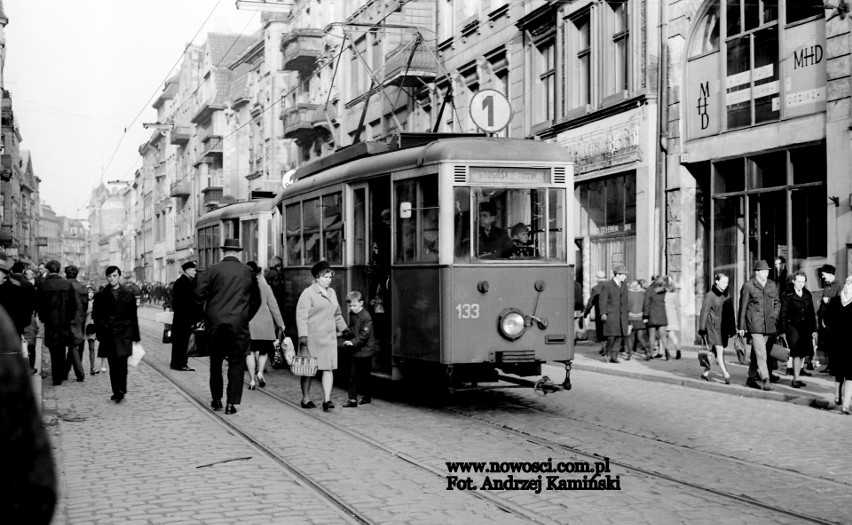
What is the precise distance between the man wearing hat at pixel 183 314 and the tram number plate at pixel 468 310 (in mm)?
6536

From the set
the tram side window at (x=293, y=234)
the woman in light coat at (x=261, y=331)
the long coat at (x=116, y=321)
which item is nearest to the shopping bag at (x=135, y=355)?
the long coat at (x=116, y=321)

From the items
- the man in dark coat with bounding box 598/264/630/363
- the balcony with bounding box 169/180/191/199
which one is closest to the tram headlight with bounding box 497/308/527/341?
the man in dark coat with bounding box 598/264/630/363

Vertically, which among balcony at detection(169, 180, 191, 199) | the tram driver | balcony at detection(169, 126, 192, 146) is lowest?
the tram driver

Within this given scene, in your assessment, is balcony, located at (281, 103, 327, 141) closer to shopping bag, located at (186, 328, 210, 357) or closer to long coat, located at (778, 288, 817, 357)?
shopping bag, located at (186, 328, 210, 357)

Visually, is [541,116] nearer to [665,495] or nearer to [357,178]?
[357,178]

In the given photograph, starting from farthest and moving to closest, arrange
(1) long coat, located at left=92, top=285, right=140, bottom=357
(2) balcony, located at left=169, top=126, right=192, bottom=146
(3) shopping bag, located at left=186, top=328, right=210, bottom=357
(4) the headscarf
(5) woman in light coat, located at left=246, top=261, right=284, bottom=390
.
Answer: (2) balcony, located at left=169, top=126, right=192, bottom=146 → (3) shopping bag, located at left=186, top=328, right=210, bottom=357 → (5) woman in light coat, located at left=246, top=261, right=284, bottom=390 → (1) long coat, located at left=92, top=285, right=140, bottom=357 → (4) the headscarf

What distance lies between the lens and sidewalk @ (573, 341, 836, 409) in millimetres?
12948

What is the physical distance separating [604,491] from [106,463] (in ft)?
13.1

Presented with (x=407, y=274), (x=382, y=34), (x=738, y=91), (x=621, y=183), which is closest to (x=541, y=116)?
(x=621, y=183)

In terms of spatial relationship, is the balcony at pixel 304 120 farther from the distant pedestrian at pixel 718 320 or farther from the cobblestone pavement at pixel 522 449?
the cobblestone pavement at pixel 522 449

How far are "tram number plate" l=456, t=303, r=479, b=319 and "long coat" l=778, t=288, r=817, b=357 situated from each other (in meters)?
5.47

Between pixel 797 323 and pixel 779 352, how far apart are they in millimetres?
508

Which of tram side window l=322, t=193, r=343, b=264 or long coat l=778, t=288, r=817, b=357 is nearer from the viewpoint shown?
tram side window l=322, t=193, r=343, b=264

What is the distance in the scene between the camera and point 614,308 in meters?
18.8
